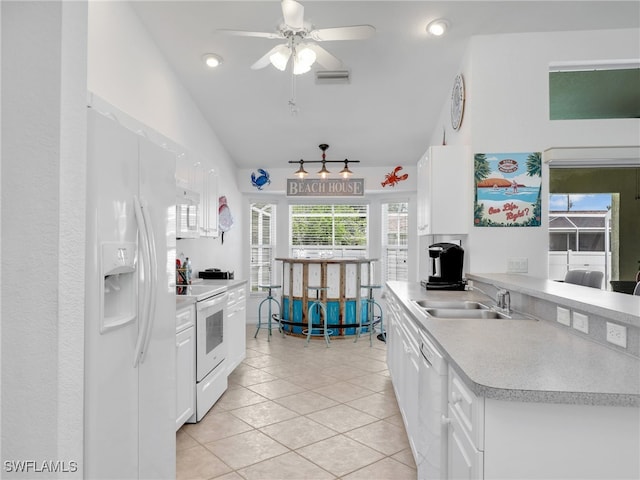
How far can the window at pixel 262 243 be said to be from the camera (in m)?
6.61

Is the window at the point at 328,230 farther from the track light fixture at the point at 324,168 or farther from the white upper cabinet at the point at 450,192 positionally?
the white upper cabinet at the point at 450,192

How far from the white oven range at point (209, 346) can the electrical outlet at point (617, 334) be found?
2432 millimetres

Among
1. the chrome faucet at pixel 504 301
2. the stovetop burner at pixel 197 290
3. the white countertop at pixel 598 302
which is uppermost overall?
the white countertop at pixel 598 302

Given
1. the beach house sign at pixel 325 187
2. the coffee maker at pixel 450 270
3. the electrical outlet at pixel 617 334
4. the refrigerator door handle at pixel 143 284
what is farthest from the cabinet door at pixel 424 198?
the refrigerator door handle at pixel 143 284

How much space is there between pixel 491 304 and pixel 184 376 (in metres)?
2.14

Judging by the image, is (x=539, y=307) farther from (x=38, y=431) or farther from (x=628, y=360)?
(x=38, y=431)

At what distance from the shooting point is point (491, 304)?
2.80m

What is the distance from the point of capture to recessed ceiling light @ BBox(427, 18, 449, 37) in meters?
3.30

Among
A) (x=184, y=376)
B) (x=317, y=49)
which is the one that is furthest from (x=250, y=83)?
(x=184, y=376)

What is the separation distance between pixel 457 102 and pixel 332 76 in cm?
122

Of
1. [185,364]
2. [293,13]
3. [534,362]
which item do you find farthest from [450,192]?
[185,364]

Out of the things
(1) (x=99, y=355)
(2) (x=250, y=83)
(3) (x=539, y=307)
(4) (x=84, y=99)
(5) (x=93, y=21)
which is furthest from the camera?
(2) (x=250, y=83)

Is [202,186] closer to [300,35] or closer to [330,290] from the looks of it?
[300,35]

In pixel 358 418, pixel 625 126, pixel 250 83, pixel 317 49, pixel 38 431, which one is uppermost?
pixel 250 83
